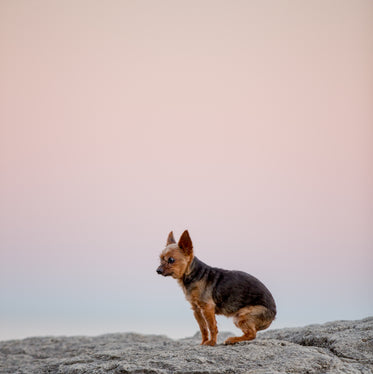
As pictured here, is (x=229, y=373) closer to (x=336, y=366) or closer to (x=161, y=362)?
(x=161, y=362)

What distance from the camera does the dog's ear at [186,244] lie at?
8.34 m

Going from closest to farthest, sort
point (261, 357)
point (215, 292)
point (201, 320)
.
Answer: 1. point (261, 357)
2. point (215, 292)
3. point (201, 320)

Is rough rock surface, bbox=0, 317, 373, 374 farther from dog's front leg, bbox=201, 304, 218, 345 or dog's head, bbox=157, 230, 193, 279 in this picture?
dog's head, bbox=157, 230, 193, 279

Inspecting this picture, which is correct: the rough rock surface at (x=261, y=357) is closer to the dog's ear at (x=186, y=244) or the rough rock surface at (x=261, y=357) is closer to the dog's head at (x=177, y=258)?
the dog's head at (x=177, y=258)

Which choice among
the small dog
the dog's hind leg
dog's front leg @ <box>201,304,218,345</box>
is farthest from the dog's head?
the dog's hind leg

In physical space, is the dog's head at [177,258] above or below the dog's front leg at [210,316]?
above

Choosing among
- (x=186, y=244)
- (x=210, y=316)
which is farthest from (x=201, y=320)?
(x=186, y=244)

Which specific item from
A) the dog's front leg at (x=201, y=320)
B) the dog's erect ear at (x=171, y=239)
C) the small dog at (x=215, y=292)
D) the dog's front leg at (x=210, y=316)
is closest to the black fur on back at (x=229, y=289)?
the small dog at (x=215, y=292)

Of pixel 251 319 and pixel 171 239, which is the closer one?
pixel 251 319

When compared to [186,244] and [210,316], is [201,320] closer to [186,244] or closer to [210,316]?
[210,316]

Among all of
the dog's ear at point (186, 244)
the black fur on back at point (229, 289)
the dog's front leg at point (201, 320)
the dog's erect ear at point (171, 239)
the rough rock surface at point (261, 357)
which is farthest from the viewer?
the dog's erect ear at point (171, 239)

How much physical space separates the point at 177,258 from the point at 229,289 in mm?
885

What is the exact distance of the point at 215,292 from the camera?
27.9ft

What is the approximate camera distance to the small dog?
838 centimetres
